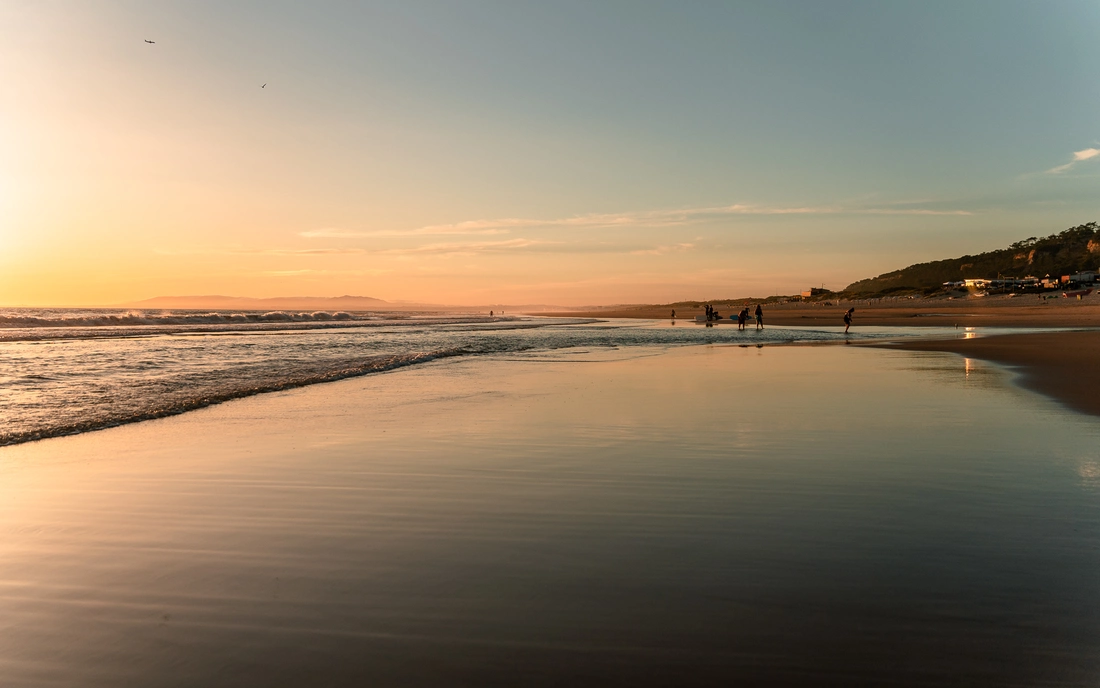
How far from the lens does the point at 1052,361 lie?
2136cm

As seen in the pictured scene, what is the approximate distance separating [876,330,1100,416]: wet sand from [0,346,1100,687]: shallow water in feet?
12.7

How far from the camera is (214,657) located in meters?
3.62

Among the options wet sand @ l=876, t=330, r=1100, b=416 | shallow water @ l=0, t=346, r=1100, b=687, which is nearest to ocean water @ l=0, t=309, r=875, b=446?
shallow water @ l=0, t=346, r=1100, b=687

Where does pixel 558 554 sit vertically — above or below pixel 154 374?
below

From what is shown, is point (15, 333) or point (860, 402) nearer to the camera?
point (860, 402)

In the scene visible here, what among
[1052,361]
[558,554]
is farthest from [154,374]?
[1052,361]

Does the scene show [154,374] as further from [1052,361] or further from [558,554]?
[1052,361]

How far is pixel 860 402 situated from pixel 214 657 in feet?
40.1

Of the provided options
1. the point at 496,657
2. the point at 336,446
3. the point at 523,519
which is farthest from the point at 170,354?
the point at 496,657

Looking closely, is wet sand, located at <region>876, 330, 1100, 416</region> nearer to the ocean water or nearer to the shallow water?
the shallow water

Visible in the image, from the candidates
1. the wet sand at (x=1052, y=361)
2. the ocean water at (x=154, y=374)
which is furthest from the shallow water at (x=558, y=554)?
the wet sand at (x=1052, y=361)

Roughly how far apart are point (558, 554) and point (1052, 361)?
74.7ft

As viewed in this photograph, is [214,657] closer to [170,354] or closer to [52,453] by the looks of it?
[52,453]

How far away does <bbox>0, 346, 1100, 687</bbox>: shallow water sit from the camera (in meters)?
3.55
